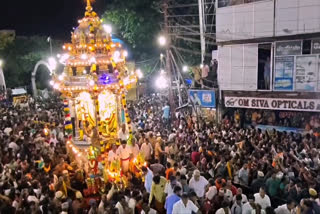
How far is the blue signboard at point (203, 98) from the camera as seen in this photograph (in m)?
16.5

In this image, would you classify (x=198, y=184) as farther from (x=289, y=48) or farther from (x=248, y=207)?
(x=289, y=48)

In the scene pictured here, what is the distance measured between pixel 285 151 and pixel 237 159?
1972mm

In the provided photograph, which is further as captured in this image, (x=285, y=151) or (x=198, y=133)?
(x=198, y=133)

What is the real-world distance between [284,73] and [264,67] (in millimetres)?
1501

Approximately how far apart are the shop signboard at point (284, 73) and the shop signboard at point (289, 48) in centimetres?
20

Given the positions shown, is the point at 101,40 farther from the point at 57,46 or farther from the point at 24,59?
the point at 57,46

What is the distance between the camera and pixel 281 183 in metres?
7.69

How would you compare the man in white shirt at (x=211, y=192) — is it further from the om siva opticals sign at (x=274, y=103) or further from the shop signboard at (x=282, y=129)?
the om siva opticals sign at (x=274, y=103)

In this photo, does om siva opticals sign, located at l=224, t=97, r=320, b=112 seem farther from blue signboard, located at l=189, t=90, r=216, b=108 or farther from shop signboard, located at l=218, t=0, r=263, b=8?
shop signboard, located at l=218, t=0, r=263, b=8

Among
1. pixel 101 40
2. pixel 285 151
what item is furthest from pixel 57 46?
pixel 285 151

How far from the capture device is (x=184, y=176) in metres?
7.77

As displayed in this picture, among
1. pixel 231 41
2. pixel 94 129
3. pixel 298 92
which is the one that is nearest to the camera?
pixel 94 129

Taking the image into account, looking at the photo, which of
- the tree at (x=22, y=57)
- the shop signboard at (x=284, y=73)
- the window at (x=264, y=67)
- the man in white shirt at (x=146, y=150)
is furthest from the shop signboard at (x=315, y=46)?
the tree at (x=22, y=57)

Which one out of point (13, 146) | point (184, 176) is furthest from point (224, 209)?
point (13, 146)
